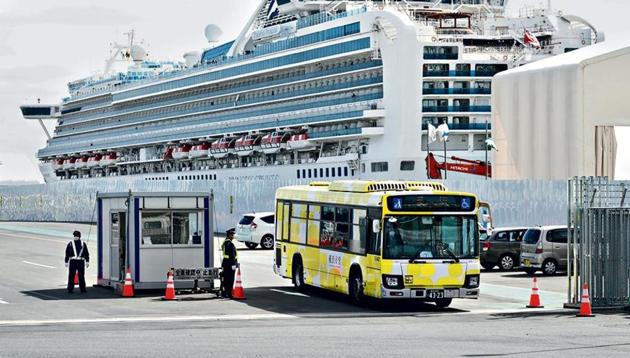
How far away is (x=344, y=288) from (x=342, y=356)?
883 centimetres

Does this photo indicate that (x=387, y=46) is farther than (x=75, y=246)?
Yes

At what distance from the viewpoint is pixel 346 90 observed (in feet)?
258

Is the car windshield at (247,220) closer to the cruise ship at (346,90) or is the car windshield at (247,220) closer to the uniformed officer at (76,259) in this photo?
the cruise ship at (346,90)

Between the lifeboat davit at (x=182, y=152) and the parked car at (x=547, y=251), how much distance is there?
64.1 metres

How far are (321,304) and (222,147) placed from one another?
217 ft

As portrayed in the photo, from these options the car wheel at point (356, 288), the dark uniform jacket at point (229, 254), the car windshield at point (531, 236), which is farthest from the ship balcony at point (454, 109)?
the car wheel at point (356, 288)

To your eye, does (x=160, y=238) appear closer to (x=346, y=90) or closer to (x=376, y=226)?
(x=376, y=226)

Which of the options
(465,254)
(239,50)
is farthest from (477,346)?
(239,50)

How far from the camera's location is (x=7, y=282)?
3184 cm

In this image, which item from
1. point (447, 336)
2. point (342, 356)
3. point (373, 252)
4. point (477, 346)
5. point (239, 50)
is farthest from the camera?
point (239, 50)

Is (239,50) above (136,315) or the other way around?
above

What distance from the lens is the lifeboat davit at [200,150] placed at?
94.2 meters

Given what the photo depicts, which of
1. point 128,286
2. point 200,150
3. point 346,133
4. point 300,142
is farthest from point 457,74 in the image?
point 128,286

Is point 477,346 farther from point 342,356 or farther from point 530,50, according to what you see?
point 530,50
